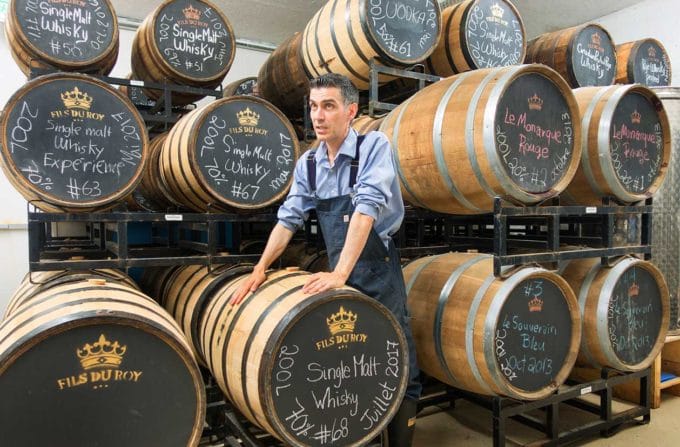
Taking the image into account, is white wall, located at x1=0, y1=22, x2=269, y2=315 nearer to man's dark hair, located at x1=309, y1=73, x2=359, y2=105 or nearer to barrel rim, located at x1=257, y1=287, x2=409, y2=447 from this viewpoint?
man's dark hair, located at x1=309, y1=73, x2=359, y2=105

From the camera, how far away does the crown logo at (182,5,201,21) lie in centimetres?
419

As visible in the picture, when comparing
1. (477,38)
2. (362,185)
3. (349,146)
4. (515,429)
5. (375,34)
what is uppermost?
(477,38)

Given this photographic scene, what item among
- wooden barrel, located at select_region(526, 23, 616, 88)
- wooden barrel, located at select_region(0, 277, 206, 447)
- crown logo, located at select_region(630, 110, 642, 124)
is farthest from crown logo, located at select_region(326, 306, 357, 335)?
wooden barrel, located at select_region(526, 23, 616, 88)

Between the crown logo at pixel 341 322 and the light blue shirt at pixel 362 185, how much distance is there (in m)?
0.51

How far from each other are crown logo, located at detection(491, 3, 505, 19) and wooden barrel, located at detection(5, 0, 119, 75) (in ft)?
9.63

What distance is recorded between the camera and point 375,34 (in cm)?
358

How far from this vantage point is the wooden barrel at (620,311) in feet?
10.9

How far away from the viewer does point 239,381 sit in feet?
7.37

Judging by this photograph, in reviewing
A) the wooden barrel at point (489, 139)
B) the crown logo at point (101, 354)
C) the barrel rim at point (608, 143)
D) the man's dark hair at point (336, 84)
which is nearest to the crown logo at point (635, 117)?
the barrel rim at point (608, 143)

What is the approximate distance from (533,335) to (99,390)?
2244 millimetres

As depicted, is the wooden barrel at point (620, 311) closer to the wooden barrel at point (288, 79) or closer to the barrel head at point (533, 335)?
the barrel head at point (533, 335)

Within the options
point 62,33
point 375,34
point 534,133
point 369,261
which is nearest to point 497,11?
point 375,34

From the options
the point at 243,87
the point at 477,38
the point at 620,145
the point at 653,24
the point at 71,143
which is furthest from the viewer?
the point at 653,24

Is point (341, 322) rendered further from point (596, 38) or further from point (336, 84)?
point (596, 38)
